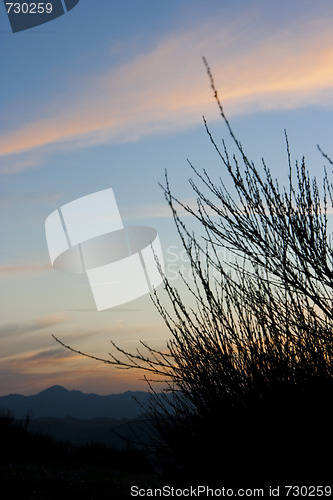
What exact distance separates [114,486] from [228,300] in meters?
7.13

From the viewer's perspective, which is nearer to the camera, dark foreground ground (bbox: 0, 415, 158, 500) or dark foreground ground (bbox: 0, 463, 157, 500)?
dark foreground ground (bbox: 0, 463, 157, 500)

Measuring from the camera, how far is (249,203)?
4.45 meters

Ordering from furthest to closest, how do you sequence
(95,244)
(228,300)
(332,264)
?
1. (95,244)
2. (228,300)
3. (332,264)

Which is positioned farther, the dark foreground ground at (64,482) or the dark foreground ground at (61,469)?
the dark foreground ground at (61,469)

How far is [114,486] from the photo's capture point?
10.8 m

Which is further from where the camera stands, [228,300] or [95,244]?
[95,244]

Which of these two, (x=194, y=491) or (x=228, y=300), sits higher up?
(x=228, y=300)

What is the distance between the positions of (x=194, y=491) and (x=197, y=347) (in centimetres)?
146

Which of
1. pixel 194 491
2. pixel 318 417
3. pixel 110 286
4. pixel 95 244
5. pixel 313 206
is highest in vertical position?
pixel 95 244

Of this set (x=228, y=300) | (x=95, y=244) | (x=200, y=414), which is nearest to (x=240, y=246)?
(x=228, y=300)

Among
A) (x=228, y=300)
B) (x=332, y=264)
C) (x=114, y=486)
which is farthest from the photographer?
(x=114, y=486)

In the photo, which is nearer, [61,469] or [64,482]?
[64,482]

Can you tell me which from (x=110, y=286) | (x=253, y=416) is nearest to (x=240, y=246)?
(x=253, y=416)

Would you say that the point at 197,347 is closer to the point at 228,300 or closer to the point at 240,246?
the point at 228,300
